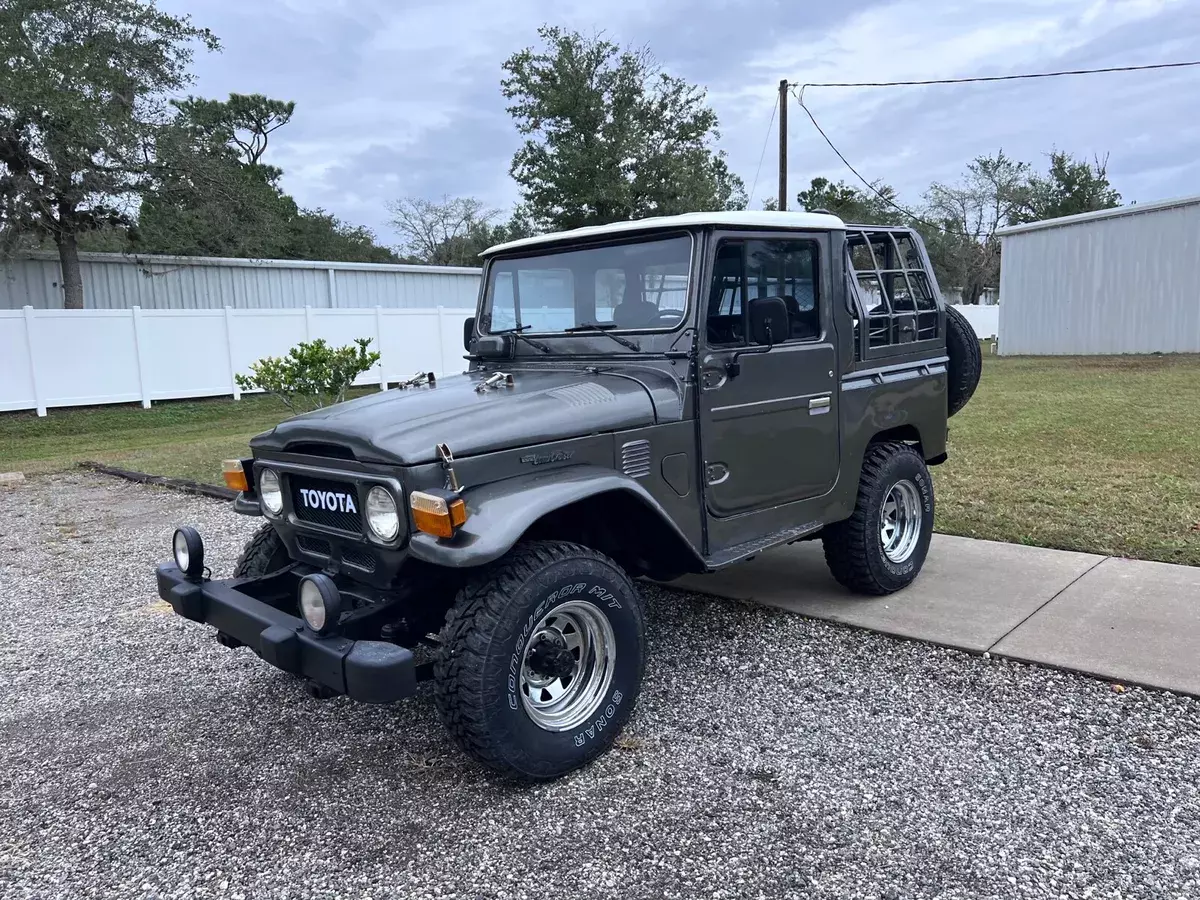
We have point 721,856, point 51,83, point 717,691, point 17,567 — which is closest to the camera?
point 721,856

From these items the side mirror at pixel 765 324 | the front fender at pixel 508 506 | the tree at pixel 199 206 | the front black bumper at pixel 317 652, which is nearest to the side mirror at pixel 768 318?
the side mirror at pixel 765 324

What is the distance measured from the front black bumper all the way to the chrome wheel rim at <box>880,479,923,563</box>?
3.17 meters

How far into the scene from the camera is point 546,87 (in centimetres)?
2538

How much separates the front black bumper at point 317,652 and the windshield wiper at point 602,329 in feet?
5.57

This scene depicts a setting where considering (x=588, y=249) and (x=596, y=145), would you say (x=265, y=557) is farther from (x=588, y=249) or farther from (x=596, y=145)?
(x=596, y=145)

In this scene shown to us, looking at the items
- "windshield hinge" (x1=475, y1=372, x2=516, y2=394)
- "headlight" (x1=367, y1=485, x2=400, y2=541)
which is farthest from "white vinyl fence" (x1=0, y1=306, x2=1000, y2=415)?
"headlight" (x1=367, y1=485, x2=400, y2=541)

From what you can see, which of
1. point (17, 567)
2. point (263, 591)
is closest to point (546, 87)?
point (17, 567)

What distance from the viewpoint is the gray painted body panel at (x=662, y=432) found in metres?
3.10

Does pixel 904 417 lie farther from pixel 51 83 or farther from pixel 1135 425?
pixel 51 83

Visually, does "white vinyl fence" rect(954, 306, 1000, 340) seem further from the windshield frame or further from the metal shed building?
the windshield frame

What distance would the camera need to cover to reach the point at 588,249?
417cm

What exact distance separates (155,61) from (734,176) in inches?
1294

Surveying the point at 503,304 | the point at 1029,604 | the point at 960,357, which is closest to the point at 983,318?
the point at 960,357

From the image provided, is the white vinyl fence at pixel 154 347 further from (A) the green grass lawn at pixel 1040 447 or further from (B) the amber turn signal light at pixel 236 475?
(B) the amber turn signal light at pixel 236 475
